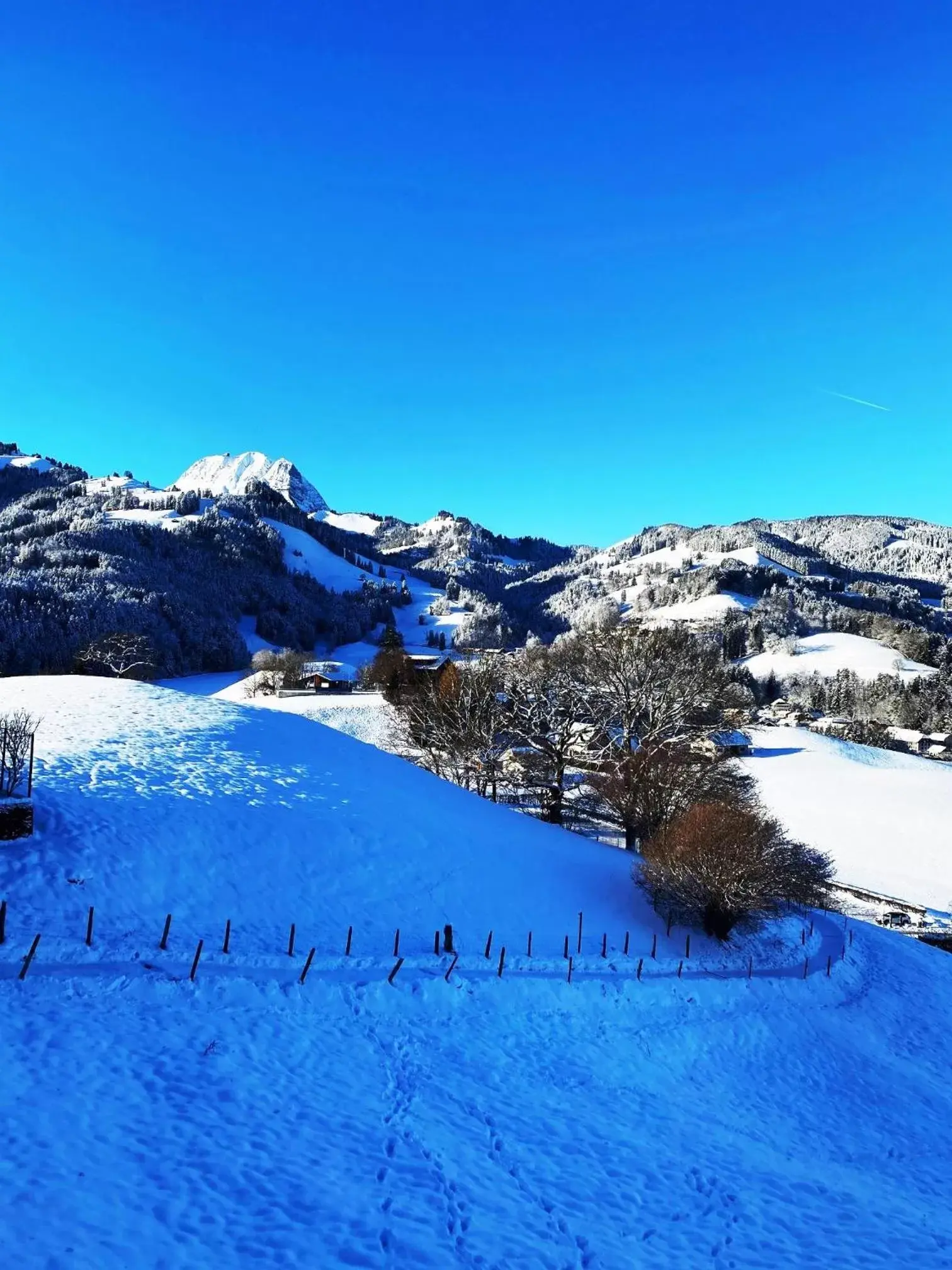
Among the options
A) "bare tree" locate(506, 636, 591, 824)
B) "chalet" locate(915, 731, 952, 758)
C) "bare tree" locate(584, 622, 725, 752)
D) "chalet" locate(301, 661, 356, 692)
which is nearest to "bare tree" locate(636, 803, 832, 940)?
"bare tree" locate(584, 622, 725, 752)

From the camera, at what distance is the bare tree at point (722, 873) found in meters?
25.7

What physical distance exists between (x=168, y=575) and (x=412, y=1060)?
18866 cm

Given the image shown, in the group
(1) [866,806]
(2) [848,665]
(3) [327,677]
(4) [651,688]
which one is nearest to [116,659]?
(3) [327,677]

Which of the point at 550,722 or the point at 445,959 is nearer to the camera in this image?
the point at 445,959

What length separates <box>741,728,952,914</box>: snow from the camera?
49750 millimetres

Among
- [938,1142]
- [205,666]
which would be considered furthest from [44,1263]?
[205,666]

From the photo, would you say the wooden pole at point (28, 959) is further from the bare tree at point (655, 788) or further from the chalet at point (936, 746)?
the chalet at point (936, 746)

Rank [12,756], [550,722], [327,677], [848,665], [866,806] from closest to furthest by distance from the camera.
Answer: [12,756], [550,722], [866,806], [327,677], [848,665]

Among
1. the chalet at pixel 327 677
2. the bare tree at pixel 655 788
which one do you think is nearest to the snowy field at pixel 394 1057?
the bare tree at pixel 655 788

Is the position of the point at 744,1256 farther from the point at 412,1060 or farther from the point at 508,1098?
the point at 412,1060

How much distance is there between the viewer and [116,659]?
8400 cm

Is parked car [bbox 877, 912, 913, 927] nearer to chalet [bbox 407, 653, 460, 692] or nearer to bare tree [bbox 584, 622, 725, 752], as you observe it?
bare tree [bbox 584, 622, 725, 752]

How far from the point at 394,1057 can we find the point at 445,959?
5.08 meters

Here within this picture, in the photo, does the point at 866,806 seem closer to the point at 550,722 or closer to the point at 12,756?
the point at 550,722
